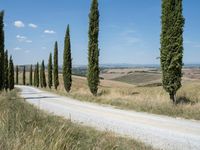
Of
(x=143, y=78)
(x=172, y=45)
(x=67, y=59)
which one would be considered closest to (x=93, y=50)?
(x=67, y=59)

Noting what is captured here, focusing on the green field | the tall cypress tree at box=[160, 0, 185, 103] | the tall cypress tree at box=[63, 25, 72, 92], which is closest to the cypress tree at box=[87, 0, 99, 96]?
the tall cypress tree at box=[160, 0, 185, 103]

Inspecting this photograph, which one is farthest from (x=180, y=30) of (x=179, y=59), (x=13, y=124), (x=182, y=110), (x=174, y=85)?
(x=13, y=124)

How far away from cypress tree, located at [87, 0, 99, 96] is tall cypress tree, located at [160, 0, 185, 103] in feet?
47.3

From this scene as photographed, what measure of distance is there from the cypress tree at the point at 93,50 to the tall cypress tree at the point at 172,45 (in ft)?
47.3

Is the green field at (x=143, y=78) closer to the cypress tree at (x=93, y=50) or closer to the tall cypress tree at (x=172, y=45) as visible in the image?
the cypress tree at (x=93, y=50)

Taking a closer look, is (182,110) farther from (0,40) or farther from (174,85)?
(0,40)

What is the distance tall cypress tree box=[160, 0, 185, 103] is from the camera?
20516 millimetres

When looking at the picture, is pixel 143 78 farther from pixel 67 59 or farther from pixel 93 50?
pixel 93 50

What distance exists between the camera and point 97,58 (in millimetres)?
35562

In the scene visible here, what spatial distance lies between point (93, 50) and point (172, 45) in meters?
16.0

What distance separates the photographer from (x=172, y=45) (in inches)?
815

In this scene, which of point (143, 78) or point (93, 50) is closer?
point (93, 50)

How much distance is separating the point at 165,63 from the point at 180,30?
2.11m

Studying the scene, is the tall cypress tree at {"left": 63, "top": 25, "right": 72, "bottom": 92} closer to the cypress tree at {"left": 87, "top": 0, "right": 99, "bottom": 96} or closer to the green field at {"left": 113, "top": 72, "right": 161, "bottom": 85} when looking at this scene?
the cypress tree at {"left": 87, "top": 0, "right": 99, "bottom": 96}
